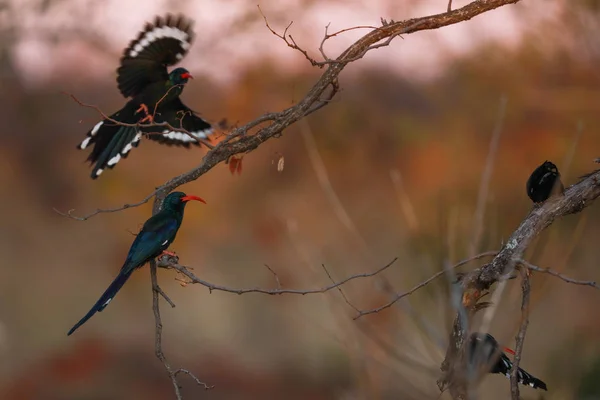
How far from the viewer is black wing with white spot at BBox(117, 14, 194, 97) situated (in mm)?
3066

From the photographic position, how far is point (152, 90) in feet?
10.3

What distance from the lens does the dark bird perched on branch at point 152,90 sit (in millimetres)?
2961

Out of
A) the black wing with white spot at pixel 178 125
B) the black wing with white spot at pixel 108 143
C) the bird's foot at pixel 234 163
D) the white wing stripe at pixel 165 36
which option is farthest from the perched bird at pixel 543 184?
the white wing stripe at pixel 165 36

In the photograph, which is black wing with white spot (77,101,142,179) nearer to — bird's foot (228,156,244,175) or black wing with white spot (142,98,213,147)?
black wing with white spot (142,98,213,147)

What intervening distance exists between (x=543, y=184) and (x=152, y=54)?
5.77ft

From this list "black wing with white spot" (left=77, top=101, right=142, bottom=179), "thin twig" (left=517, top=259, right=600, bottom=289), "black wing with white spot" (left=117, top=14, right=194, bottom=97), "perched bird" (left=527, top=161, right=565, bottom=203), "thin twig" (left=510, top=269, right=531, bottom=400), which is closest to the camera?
"thin twig" (left=517, top=259, right=600, bottom=289)

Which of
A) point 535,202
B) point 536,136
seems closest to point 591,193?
point 535,202

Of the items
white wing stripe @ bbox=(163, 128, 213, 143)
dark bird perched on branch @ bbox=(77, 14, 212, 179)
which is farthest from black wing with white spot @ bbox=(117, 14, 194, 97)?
white wing stripe @ bbox=(163, 128, 213, 143)

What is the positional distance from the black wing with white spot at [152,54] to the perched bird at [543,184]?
1.58m

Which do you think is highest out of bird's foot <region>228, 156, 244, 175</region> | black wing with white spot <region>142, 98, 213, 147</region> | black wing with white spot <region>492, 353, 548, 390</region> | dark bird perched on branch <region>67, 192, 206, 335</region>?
black wing with white spot <region>142, 98, 213, 147</region>

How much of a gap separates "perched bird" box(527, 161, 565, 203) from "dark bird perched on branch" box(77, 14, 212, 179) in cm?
137

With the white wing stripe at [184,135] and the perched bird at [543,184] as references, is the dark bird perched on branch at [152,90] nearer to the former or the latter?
the white wing stripe at [184,135]

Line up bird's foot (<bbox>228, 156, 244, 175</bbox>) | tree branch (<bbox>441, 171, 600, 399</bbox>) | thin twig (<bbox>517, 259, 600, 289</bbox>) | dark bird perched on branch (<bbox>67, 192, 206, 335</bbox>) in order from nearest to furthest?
thin twig (<bbox>517, 259, 600, 289</bbox>), tree branch (<bbox>441, 171, 600, 399</bbox>), bird's foot (<bbox>228, 156, 244, 175</bbox>), dark bird perched on branch (<bbox>67, 192, 206, 335</bbox>)

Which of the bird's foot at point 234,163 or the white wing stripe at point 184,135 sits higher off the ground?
the white wing stripe at point 184,135
